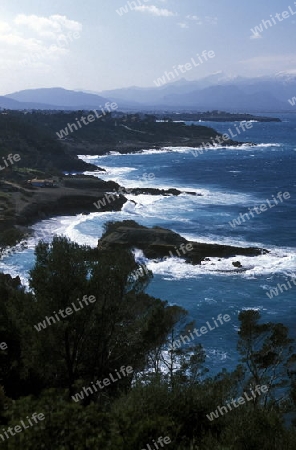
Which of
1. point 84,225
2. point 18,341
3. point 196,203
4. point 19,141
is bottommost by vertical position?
point 196,203

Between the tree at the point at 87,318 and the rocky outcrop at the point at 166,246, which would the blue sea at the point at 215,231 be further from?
the tree at the point at 87,318

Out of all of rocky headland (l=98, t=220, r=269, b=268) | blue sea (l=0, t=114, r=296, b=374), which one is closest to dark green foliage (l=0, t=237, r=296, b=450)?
blue sea (l=0, t=114, r=296, b=374)

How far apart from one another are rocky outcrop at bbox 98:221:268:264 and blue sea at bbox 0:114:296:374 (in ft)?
3.46

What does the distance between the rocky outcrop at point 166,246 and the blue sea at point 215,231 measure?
1.05 metres

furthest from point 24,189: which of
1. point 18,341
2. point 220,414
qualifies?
point 220,414

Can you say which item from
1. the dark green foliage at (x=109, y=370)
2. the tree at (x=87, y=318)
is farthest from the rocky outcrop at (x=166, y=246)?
the tree at (x=87, y=318)

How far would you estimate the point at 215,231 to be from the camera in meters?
57.6

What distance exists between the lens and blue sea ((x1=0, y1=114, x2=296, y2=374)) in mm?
36281

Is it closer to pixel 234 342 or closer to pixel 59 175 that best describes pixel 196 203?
pixel 59 175

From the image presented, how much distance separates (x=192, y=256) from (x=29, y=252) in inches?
665

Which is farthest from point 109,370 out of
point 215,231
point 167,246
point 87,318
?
point 215,231

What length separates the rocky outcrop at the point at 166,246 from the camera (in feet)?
158

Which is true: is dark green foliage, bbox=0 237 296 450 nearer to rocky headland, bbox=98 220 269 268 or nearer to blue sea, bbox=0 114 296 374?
blue sea, bbox=0 114 296 374

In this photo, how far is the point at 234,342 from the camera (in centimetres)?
3150
